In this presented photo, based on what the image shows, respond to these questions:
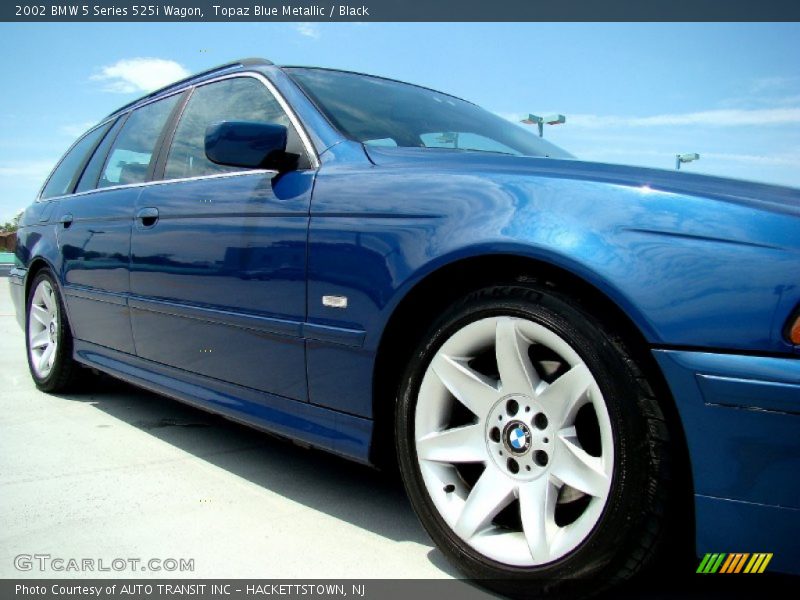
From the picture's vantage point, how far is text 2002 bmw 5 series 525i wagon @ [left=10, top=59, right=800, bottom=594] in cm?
137

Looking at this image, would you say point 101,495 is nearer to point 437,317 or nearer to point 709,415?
point 437,317

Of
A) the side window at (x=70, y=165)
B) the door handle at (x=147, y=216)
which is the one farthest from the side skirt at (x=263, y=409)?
the side window at (x=70, y=165)

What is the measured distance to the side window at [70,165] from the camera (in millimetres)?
4152

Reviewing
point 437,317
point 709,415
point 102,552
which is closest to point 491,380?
point 437,317

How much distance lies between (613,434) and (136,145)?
299cm

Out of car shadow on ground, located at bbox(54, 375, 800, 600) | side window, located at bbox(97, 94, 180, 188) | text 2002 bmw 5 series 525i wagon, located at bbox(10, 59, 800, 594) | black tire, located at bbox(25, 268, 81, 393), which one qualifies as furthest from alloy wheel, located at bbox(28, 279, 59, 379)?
text 2002 bmw 5 series 525i wagon, located at bbox(10, 59, 800, 594)

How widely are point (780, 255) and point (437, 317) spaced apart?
2.73ft

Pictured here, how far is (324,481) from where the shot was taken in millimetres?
2516

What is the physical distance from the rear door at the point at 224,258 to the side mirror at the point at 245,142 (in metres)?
0.11

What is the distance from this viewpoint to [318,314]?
81.3 inches

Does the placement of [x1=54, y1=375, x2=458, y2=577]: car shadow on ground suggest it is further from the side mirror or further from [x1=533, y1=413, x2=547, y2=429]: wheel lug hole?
the side mirror

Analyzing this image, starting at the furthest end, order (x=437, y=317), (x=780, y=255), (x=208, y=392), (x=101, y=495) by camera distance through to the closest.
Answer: (x=208, y=392)
(x=101, y=495)
(x=437, y=317)
(x=780, y=255)

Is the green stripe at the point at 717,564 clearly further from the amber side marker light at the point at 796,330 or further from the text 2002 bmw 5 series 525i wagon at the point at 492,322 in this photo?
the amber side marker light at the point at 796,330

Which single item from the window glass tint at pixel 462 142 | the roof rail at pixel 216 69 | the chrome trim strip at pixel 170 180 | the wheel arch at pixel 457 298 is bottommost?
the wheel arch at pixel 457 298
